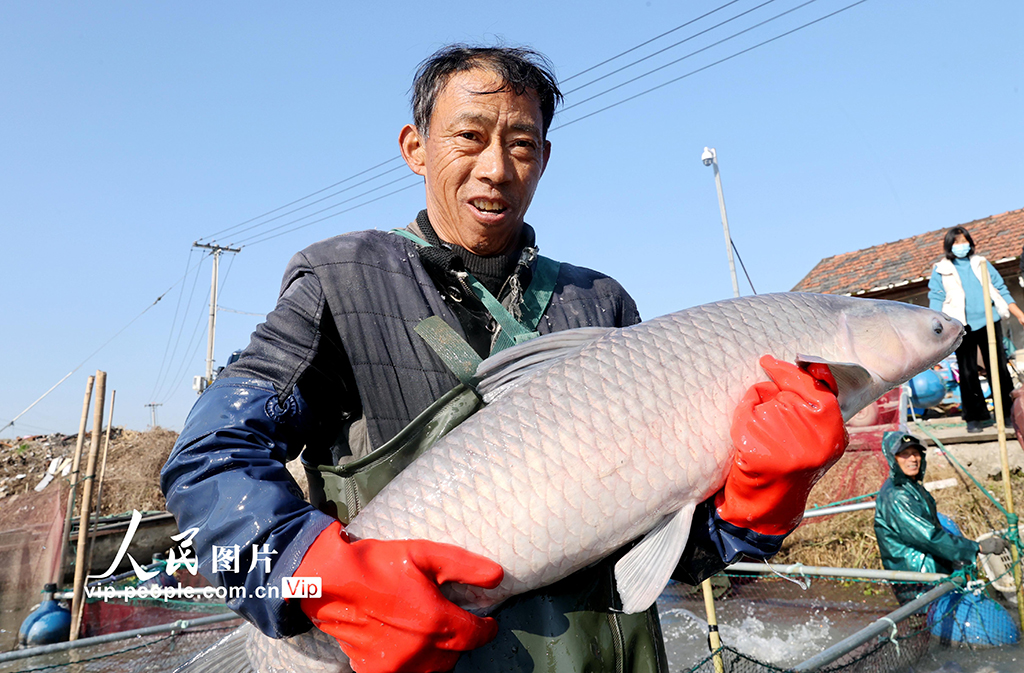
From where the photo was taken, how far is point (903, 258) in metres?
19.1

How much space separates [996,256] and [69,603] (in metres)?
20.0

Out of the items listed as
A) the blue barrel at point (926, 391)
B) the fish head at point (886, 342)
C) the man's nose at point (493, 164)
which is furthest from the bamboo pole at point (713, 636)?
the blue barrel at point (926, 391)

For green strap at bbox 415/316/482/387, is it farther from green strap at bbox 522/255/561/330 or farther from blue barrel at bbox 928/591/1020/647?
blue barrel at bbox 928/591/1020/647

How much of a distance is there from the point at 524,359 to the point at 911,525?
243 inches

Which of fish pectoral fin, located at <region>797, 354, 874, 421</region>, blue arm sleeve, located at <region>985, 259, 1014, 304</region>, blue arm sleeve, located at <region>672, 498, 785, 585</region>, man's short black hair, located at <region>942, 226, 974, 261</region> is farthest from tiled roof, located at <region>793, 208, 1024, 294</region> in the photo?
blue arm sleeve, located at <region>672, 498, 785, 585</region>

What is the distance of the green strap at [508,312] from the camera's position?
195 centimetres

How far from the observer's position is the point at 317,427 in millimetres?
1901

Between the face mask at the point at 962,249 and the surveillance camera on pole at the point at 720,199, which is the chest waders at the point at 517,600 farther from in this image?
the surveillance camera on pole at the point at 720,199

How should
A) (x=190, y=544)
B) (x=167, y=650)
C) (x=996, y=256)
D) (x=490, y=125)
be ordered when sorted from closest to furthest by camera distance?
(x=190, y=544), (x=490, y=125), (x=167, y=650), (x=996, y=256)

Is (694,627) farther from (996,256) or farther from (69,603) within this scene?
(996,256)

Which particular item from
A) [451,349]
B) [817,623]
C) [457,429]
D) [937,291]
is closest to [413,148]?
[451,349]

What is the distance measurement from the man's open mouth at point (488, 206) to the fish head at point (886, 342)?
4.23ft

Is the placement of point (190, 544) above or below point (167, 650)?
above

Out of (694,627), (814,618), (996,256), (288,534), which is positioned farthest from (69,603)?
(996,256)
